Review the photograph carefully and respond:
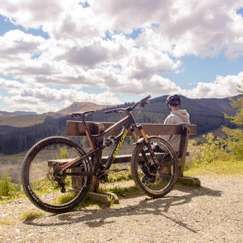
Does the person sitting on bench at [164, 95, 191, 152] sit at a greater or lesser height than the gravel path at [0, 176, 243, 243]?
greater

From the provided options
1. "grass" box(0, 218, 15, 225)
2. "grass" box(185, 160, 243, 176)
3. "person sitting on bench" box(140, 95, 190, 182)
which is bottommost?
"grass" box(0, 218, 15, 225)

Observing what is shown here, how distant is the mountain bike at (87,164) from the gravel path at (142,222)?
44cm

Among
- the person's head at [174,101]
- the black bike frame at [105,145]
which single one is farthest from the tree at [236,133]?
the black bike frame at [105,145]

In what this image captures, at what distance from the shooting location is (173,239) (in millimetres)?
A: 5672

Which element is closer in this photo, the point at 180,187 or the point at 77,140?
the point at 77,140

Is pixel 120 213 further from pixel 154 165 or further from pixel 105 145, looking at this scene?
pixel 154 165

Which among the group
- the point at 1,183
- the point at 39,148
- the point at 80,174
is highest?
the point at 39,148

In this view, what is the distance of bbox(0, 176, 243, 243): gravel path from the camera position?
5.76 meters

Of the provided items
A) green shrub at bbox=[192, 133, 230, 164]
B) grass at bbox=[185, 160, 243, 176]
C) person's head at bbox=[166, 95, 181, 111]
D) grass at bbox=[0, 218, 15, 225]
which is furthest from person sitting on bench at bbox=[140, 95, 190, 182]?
green shrub at bbox=[192, 133, 230, 164]

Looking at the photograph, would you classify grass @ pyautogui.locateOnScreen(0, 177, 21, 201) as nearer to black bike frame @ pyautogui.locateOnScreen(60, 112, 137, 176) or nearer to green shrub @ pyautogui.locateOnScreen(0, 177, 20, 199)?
green shrub @ pyautogui.locateOnScreen(0, 177, 20, 199)

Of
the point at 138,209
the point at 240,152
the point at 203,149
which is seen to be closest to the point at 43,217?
the point at 138,209

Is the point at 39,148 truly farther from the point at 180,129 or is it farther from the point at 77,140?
the point at 180,129

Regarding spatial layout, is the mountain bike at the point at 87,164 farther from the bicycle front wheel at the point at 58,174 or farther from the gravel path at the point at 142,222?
the gravel path at the point at 142,222

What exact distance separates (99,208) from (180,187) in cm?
307
